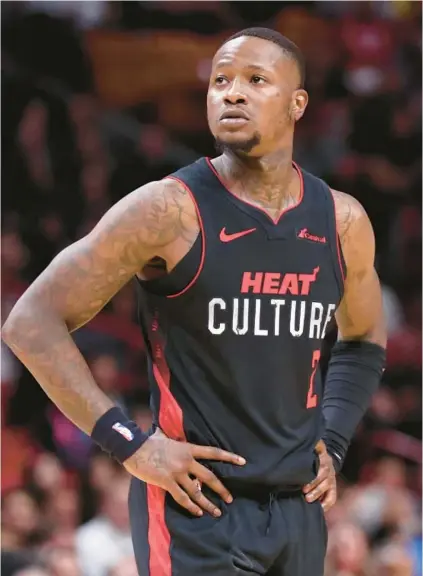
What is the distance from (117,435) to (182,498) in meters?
0.24

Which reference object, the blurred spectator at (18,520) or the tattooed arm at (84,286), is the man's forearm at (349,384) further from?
the blurred spectator at (18,520)

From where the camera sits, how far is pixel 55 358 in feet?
9.48

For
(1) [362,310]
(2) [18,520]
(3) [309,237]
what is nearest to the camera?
(3) [309,237]

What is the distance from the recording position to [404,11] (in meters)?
8.56

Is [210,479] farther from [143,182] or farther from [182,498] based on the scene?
[143,182]

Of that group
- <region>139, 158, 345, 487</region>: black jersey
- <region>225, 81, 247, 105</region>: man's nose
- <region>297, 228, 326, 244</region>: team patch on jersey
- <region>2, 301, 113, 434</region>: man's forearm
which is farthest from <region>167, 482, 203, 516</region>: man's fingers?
<region>225, 81, 247, 105</region>: man's nose

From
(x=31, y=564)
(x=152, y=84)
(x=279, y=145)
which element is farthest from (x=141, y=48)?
(x=279, y=145)

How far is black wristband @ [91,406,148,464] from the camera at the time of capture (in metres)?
2.91

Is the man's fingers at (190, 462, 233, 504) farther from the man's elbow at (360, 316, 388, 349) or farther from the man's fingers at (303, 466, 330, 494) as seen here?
the man's elbow at (360, 316, 388, 349)

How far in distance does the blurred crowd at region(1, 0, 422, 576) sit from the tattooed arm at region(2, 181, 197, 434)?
3261 millimetres

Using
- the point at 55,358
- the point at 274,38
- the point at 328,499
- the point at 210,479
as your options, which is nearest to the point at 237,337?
the point at 210,479

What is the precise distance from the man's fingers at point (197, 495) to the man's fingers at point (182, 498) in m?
0.01

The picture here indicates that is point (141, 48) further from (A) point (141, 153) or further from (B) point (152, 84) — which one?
(A) point (141, 153)

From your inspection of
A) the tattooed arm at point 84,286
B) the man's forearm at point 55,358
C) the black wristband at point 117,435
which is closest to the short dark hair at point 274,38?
the tattooed arm at point 84,286
